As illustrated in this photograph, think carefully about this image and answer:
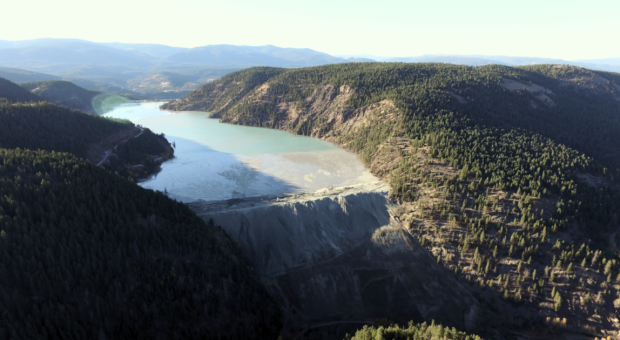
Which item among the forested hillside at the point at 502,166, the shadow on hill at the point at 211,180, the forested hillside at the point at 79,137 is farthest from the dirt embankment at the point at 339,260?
the forested hillside at the point at 79,137

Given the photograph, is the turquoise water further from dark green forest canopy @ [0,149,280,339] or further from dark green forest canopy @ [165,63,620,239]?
dark green forest canopy @ [0,149,280,339]

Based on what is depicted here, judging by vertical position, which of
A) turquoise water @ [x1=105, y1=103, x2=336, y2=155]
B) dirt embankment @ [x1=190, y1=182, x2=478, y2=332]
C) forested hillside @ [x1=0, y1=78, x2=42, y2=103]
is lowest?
dirt embankment @ [x1=190, y1=182, x2=478, y2=332]

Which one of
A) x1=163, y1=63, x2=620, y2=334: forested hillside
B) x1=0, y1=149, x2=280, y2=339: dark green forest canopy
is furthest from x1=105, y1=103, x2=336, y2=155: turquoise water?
x1=0, y1=149, x2=280, y2=339: dark green forest canopy

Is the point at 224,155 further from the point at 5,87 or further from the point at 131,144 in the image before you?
Answer: the point at 5,87

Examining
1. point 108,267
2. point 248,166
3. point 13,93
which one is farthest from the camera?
point 13,93

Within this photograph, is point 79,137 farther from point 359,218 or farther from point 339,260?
point 359,218

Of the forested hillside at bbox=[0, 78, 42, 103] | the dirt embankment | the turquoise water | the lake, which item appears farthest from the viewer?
the forested hillside at bbox=[0, 78, 42, 103]

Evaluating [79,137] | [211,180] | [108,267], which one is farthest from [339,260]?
[79,137]

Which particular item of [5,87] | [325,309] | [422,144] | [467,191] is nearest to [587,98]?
[422,144]
